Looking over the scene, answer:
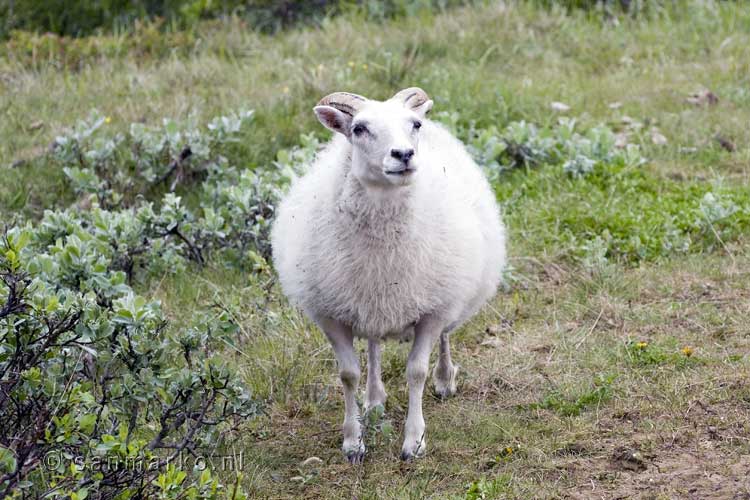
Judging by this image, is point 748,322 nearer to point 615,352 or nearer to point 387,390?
point 615,352

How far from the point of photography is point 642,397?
221 inches

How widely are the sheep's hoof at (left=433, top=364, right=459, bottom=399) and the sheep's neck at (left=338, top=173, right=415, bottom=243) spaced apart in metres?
1.17

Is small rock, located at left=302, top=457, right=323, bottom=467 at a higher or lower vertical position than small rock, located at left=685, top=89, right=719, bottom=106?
higher

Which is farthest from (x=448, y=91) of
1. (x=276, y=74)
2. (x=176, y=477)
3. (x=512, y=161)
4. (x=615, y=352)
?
(x=176, y=477)

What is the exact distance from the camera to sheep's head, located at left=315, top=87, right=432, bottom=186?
507 cm

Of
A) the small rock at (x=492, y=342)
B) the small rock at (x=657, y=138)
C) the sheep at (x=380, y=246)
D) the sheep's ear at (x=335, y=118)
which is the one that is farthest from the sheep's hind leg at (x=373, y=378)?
the small rock at (x=657, y=138)

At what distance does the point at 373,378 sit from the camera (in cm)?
596

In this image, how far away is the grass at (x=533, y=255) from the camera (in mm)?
5203

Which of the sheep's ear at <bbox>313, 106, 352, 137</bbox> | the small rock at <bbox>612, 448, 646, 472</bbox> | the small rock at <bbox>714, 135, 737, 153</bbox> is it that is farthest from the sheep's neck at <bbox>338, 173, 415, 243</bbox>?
the small rock at <bbox>714, 135, 737, 153</bbox>

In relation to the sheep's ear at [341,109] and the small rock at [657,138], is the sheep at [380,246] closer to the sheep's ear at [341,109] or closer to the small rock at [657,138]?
the sheep's ear at [341,109]

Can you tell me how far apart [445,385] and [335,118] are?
1.71 metres

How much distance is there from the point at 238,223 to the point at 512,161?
238 cm

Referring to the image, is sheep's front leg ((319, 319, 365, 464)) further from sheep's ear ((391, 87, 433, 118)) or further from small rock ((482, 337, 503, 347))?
small rock ((482, 337, 503, 347))

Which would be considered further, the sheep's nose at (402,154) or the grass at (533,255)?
the grass at (533,255)
